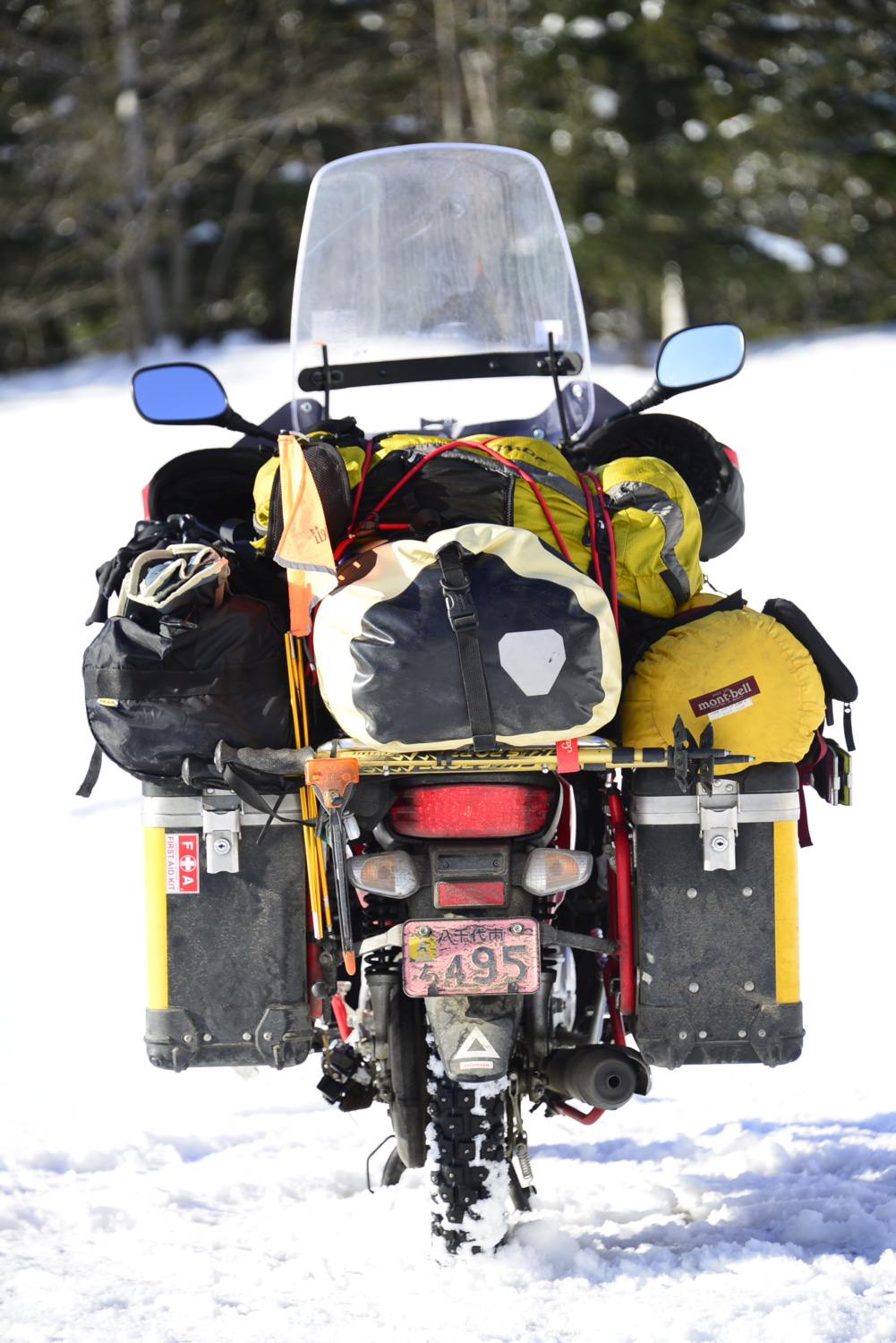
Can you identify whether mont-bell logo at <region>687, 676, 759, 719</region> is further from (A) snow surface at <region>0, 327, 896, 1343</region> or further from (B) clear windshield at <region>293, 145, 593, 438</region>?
(B) clear windshield at <region>293, 145, 593, 438</region>

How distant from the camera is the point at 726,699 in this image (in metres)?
2.37

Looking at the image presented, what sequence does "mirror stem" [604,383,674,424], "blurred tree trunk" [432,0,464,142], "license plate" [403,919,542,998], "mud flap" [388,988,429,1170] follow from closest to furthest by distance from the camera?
"license plate" [403,919,542,998], "mud flap" [388,988,429,1170], "mirror stem" [604,383,674,424], "blurred tree trunk" [432,0,464,142]

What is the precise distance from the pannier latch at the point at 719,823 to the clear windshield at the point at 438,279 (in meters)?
1.43

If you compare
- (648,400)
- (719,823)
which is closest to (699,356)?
(648,400)

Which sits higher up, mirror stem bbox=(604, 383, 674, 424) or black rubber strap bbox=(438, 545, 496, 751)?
mirror stem bbox=(604, 383, 674, 424)

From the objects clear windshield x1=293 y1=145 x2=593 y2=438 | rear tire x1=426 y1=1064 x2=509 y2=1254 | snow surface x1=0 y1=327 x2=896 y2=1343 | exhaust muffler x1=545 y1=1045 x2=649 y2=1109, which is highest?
clear windshield x1=293 y1=145 x2=593 y2=438

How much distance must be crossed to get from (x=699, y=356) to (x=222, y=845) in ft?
5.37

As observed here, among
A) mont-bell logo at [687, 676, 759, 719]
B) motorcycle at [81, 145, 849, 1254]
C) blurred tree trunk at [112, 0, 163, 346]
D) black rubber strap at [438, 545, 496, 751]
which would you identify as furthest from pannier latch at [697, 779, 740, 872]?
blurred tree trunk at [112, 0, 163, 346]

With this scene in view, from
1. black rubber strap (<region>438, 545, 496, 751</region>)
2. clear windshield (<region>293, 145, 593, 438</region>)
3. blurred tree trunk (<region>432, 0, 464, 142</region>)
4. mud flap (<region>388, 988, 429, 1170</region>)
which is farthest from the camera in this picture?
blurred tree trunk (<region>432, 0, 464, 142</region>)

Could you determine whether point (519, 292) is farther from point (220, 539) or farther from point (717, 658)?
point (717, 658)

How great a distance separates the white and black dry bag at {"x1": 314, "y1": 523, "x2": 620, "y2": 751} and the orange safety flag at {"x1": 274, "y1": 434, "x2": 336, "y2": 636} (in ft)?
0.30

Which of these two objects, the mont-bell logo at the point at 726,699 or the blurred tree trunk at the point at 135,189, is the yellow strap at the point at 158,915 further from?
the blurred tree trunk at the point at 135,189

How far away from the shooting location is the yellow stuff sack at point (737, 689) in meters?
2.38

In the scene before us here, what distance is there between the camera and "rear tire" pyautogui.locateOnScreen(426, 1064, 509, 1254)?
2.48 meters
